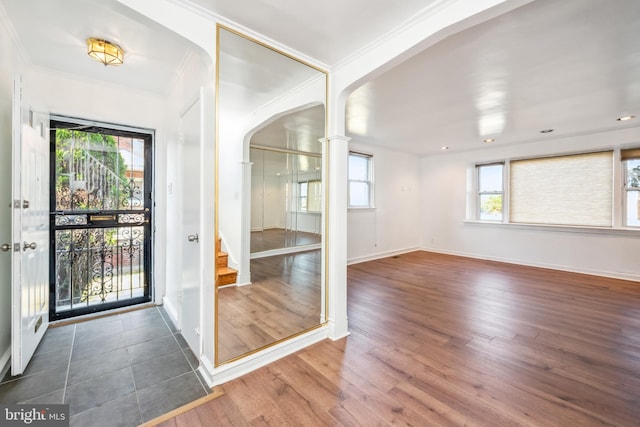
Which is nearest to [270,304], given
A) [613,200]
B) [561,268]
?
[561,268]

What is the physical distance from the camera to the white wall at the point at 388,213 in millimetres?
5598

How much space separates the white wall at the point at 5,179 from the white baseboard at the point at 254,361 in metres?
1.48

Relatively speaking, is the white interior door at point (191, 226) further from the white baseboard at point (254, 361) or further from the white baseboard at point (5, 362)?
the white baseboard at point (5, 362)

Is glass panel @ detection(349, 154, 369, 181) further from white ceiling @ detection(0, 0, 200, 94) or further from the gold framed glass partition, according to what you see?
white ceiling @ detection(0, 0, 200, 94)

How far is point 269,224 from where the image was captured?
3.04 m

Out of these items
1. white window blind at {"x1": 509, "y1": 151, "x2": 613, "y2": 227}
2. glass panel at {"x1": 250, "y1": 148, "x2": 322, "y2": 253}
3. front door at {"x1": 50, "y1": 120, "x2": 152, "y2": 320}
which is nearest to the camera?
front door at {"x1": 50, "y1": 120, "x2": 152, "y2": 320}

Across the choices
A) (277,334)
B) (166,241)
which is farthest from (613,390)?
(166,241)

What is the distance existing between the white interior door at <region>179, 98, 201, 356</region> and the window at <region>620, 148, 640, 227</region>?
6.40 meters

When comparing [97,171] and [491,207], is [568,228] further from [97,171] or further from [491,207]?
[97,171]

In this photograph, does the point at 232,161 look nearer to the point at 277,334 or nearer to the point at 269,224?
the point at 269,224

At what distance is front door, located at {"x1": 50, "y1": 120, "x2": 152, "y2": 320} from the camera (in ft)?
9.05

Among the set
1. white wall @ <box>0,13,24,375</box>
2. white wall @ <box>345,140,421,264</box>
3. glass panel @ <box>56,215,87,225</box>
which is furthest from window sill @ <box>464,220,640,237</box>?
white wall @ <box>0,13,24,375</box>

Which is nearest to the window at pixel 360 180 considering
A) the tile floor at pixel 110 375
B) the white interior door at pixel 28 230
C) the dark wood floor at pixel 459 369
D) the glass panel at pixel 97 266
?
the dark wood floor at pixel 459 369

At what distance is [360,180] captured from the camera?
572cm
